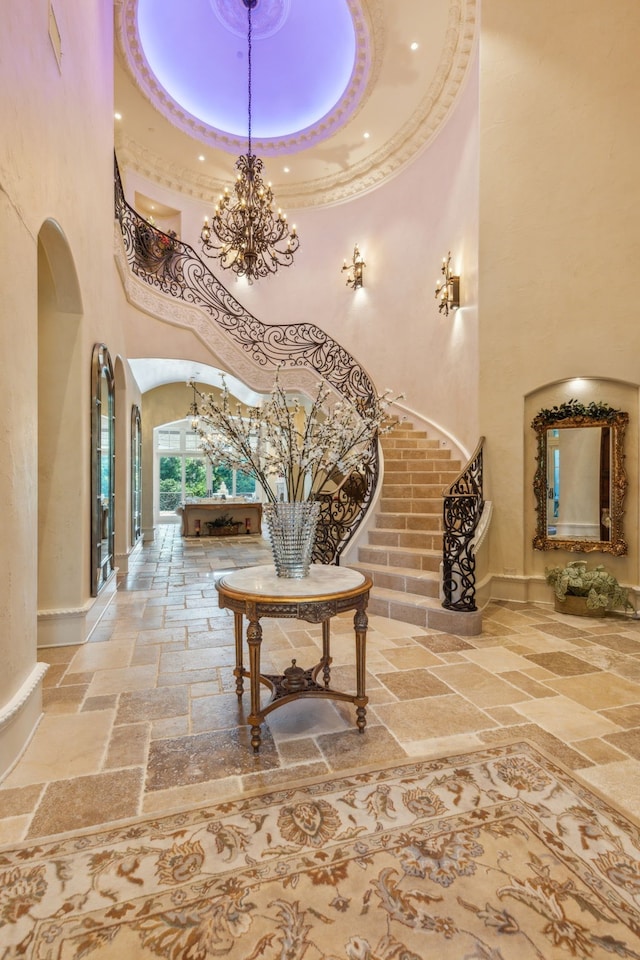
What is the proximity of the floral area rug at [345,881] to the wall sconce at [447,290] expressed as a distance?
6175 millimetres

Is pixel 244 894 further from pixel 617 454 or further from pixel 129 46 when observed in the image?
pixel 129 46

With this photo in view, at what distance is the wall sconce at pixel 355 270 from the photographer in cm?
927

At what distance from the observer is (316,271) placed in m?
10.0

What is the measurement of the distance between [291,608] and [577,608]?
3.71 m

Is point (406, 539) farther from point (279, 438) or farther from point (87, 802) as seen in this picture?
point (87, 802)

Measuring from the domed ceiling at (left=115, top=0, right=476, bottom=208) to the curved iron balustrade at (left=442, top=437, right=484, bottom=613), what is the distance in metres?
7.12

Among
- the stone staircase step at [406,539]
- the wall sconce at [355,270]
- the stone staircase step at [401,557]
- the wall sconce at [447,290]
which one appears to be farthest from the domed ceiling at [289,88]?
the stone staircase step at [401,557]

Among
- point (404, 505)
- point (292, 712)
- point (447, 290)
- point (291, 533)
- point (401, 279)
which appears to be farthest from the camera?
point (401, 279)

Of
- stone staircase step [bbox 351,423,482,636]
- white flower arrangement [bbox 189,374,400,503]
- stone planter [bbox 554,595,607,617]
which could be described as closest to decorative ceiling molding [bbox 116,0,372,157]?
stone staircase step [bbox 351,423,482,636]

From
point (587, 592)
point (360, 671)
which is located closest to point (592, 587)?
point (587, 592)

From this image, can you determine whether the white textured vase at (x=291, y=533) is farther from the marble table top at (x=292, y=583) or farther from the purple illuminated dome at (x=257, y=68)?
the purple illuminated dome at (x=257, y=68)

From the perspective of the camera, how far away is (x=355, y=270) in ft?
30.7

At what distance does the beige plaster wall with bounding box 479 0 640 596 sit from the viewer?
4.86 metres

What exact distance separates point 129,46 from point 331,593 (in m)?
10.1
